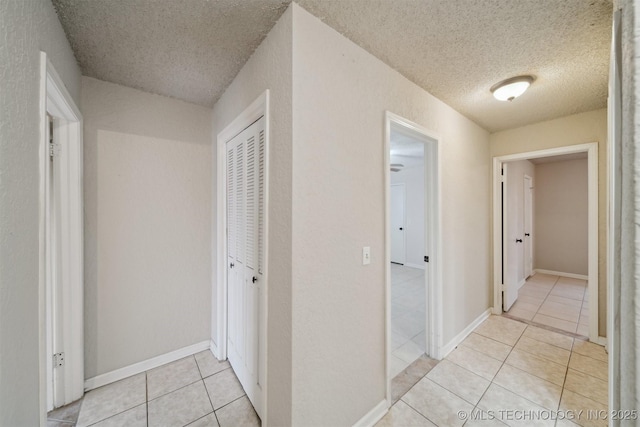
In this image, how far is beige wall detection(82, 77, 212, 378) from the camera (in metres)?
1.88

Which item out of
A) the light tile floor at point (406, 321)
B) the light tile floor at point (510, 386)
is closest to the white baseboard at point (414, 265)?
the light tile floor at point (406, 321)

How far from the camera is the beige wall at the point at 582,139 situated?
2.43 m

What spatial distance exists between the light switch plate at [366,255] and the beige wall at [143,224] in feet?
5.53

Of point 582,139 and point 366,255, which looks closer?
point 366,255

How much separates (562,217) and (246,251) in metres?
6.47

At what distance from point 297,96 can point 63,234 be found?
6.35ft

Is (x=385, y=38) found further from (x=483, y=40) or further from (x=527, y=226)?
(x=527, y=226)

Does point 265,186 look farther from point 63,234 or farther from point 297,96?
point 63,234

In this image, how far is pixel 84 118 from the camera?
1829 millimetres

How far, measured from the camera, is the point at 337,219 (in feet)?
4.58

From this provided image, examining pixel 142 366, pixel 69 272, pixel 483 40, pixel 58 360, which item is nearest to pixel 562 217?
pixel 483 40

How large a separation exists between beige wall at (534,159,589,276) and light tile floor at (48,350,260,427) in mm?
6476

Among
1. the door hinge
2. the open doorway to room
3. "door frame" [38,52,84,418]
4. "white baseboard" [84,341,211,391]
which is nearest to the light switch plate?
the open doorway to room

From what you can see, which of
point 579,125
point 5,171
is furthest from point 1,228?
point 579,125
